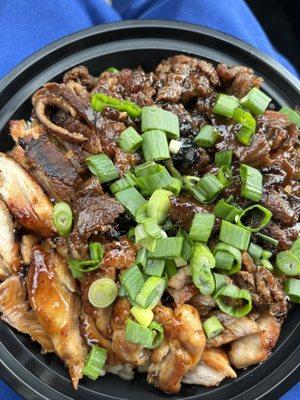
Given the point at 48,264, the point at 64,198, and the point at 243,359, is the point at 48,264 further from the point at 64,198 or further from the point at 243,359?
the point at 243,359

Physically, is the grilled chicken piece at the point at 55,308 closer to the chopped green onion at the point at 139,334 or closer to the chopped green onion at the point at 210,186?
the chopped green onion at the point at 139,334

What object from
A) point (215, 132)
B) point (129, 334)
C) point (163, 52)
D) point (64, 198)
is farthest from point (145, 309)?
point (163, 52)

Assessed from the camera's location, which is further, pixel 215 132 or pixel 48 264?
pixel 215 132

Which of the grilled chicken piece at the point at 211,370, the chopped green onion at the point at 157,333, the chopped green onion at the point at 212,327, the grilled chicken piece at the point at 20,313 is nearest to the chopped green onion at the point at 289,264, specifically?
the chopped green onion at the point at 212,327

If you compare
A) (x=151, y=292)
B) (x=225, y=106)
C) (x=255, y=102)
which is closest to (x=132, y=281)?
(x=151, y=292)

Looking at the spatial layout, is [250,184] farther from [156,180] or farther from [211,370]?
[211,370]

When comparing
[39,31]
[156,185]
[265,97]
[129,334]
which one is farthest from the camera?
[39,31]

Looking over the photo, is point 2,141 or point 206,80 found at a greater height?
point 206,80
